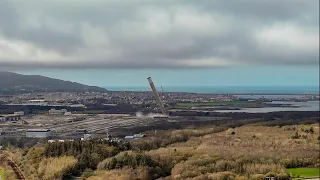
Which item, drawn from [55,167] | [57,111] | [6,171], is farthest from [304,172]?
[57,111]

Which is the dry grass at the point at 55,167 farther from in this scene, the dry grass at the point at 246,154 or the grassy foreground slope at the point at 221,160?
the dry grass at the point at 246,154

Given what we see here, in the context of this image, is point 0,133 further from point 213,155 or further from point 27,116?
point 213,155

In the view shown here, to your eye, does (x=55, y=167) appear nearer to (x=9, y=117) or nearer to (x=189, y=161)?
(x=9, y=117)

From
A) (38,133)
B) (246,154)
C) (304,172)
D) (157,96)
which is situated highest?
(157,96)

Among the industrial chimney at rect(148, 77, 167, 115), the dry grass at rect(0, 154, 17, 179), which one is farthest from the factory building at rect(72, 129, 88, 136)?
the industrial chimney at rect(148, 77, 167, 115)

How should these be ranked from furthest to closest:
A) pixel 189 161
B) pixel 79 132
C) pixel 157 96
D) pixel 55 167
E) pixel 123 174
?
pixel 157 96 → pixel 79 132 → pixel 189 161 → pixel 55 167 → pixel 123 174

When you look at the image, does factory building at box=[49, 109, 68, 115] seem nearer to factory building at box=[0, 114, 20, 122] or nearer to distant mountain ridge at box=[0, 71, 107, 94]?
distant mountain ridge at box=[0, 71, 107, 94]

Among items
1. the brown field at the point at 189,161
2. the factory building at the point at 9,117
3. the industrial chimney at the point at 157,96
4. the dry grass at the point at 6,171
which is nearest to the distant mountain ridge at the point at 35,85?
the factory building at the point at 9,117
